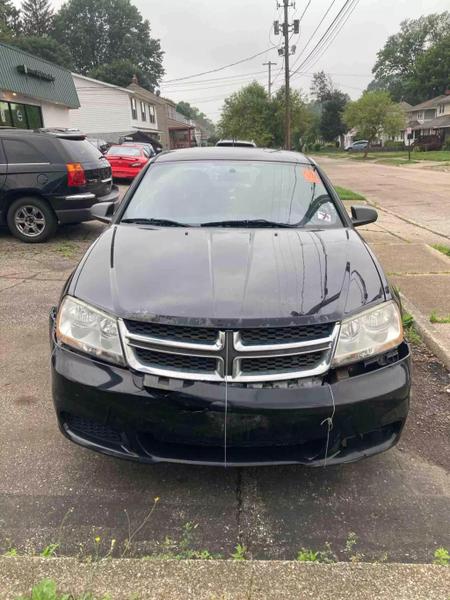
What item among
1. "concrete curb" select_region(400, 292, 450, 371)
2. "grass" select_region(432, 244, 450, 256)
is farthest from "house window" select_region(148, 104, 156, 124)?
A: "concrete curb" select_region(400, 292, 450, 371)

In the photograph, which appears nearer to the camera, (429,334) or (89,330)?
(89,330)

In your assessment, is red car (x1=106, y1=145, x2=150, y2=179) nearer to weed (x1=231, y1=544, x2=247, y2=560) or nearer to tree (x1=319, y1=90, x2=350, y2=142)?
weed (x1=231, y1=544, x2=247, y2=560)

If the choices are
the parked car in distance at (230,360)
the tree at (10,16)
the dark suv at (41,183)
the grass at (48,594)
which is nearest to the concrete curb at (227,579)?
the grass at (48,594)

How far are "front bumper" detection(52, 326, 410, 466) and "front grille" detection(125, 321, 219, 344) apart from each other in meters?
0.19

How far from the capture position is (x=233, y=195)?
3.58 meters

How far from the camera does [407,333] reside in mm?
4371

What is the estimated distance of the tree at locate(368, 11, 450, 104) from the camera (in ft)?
278

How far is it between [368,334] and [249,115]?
136 ft

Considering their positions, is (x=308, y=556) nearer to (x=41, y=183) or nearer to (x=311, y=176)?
(x=311, y=176)

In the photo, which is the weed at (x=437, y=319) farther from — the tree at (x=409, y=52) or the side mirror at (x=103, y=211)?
the tree at (x=409, y=52)

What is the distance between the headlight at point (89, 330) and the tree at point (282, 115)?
40.7 metres

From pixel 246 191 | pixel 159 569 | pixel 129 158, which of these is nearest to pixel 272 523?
pixel 159 569

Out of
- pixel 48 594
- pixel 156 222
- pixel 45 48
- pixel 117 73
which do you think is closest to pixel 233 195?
pixel 156 222

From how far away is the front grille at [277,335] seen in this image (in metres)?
2.14
